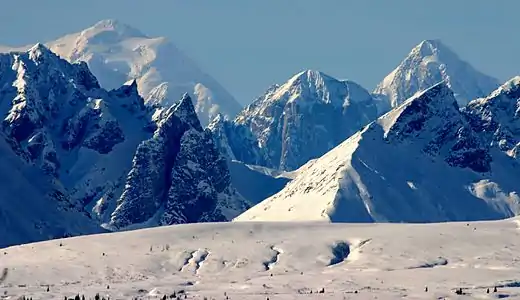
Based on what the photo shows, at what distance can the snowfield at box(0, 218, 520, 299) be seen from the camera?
497ft

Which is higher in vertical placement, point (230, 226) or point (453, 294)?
point (453, 294)

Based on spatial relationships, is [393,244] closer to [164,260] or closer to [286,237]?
[286,237]

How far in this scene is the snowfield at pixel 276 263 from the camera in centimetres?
15150

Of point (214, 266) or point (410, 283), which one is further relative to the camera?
point (214, 266)

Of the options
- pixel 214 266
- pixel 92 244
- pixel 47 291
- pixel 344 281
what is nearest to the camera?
pixel 47 291

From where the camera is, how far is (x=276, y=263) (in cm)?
17350

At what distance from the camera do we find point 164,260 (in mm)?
173125

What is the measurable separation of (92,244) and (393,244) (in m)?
39.1

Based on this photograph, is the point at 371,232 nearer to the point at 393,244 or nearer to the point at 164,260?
the point at 393,244

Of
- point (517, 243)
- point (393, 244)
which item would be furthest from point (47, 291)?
point (517, 243)

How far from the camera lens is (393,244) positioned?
603 feet

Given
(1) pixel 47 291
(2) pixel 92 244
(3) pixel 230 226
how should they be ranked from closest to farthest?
1. (1) pixel 47 291
2. (2) pixel 92 244
3. (3) pixel 230 226

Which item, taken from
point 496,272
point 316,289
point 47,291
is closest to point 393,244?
point 496,272

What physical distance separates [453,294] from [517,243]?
39.6 m
